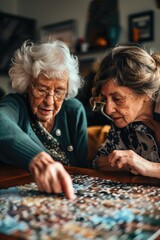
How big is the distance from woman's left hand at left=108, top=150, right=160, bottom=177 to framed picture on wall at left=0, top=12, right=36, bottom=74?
14.5ft

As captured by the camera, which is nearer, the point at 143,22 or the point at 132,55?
the point at 132,55

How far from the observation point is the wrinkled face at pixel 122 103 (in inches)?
62.3

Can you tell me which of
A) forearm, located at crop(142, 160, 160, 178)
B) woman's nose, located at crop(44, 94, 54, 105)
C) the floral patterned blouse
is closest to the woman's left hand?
forearm, located at crop(142, 160, 160, 178)

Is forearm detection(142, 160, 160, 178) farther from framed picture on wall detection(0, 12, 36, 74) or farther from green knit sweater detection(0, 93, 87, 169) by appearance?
framed picture on wall detection(0, 12, 36, 74)

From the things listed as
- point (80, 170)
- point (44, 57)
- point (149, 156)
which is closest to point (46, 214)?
point (80, 170)

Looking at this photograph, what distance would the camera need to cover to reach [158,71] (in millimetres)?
1605

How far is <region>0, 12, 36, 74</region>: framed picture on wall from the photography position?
5.43 metres

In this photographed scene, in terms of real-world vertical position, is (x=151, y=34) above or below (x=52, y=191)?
above

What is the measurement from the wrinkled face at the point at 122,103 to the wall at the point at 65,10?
2.64 meters

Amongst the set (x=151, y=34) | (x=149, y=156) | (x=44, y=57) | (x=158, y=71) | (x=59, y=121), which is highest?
(x=151, y=34)

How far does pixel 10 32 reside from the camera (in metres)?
5.51

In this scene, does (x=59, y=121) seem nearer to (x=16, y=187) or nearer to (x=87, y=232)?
(x=16, y=187)

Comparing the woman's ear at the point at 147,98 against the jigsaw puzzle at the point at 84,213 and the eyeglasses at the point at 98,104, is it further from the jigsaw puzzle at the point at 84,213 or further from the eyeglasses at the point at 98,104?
the jigsaw puzzle at the point at 84,213

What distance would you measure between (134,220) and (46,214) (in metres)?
0.22
